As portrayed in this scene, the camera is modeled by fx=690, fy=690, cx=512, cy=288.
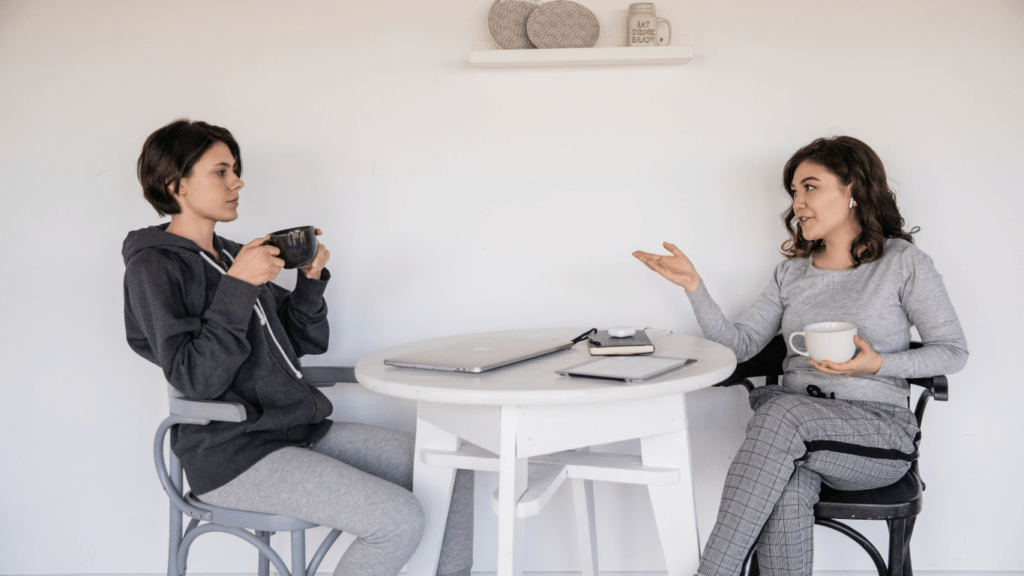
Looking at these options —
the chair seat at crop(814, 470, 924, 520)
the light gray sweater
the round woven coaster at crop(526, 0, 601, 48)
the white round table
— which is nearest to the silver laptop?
the white round table

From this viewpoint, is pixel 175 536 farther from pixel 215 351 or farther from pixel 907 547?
pixel 907 547

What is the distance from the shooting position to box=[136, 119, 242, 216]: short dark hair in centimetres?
156

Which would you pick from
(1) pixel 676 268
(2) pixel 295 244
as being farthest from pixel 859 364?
(2) pixel 295 244

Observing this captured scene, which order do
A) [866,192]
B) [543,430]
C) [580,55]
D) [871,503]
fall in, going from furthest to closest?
1. [580,55]
2. [866,192]
3. [871,503]
4. [543,430]

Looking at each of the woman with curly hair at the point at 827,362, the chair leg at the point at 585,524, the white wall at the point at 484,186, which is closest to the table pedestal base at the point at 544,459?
the woman with curly hair at the point at 827,362

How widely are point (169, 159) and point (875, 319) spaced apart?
1.66 m

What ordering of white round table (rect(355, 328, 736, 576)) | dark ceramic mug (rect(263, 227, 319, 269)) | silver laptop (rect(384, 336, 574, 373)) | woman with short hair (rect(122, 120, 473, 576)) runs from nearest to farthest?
1. white round table (rect(355, 328, 736, 576))
2. silver laptop (rect(384, 336, 574, 373))
3. woman with short hair (rect(122, 120, 473, 576))
4. dark ceramic mug (rect(263, 227, 319, 269))

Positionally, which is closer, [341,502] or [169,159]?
[341,502]

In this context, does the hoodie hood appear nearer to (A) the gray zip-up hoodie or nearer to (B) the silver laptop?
(A) the gray zip-up hoodie

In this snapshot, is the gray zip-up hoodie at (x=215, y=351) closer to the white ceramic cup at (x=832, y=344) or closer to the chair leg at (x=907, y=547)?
the white ceramic cup at (x=832, y=344)

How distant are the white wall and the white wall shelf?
0.09 m

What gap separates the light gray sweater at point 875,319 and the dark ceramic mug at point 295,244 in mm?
932

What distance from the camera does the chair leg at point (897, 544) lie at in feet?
4.45

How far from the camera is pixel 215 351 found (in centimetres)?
136
